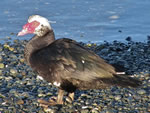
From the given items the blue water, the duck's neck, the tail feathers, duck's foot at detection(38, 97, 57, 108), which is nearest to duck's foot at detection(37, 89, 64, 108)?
duck's foot at detection(38, 97, 57, 108)

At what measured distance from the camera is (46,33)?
5918 millimetres

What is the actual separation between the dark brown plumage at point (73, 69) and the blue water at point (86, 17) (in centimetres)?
397

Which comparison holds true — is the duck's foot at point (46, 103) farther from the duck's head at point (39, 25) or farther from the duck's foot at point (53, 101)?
the duck's head at point (39, 25)

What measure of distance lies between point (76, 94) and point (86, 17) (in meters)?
5.05

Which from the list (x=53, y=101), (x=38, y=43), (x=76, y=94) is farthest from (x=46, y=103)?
(x=38, y=43)

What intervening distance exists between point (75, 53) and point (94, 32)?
458 centimetres

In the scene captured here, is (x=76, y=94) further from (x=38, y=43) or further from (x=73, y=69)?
(x=38, y=43)

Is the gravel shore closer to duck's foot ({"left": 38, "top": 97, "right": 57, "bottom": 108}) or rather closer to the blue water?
duck's foot ({"left": 38, "top": 97, "right": 57, "bottom": 108})

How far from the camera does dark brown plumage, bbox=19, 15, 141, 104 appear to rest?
5.43 meters

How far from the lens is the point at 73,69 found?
5.42m

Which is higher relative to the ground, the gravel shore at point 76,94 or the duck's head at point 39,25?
the duck's head at point 39,25

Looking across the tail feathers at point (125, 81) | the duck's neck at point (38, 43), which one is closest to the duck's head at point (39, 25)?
the duck's neck at point (38, 43)

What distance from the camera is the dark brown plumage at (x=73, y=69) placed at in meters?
5.43

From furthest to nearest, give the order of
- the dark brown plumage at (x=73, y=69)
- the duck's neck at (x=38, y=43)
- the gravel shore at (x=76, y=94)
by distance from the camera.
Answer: the duck's neck at (x=38, y=43), the gravel shore at (x=76, y=94), the dark brown plumage at (x=73, y=69)
